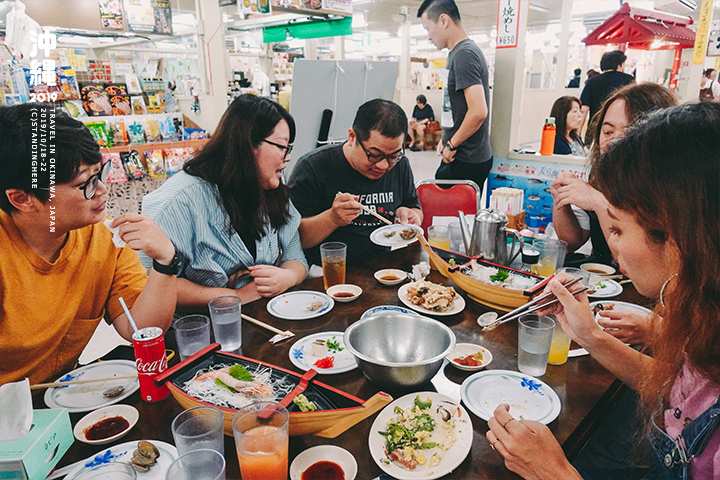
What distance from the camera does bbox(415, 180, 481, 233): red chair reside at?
306 centimetres

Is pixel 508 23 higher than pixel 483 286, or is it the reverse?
pixel 508 23

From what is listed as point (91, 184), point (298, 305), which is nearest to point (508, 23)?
point (298, 305)

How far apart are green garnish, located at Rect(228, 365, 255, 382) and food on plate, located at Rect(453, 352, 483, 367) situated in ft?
1.94

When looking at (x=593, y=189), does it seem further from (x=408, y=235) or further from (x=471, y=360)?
(x=471, y=360)

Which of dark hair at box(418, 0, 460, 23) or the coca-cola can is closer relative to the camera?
the coca-cola can

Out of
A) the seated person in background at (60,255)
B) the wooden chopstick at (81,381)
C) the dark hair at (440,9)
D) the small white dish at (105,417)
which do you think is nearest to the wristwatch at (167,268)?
the seated person in background at (60,255)

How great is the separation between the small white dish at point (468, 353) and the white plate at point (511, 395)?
0.14 feet

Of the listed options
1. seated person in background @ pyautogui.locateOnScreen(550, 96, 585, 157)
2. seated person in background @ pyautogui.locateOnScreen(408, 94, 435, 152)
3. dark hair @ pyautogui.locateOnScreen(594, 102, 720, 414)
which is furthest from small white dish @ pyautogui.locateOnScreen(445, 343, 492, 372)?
seated person in background @ pyautogui.locateOnScreen(408, 94, 435, 152)

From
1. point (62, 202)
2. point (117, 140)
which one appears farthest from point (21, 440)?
point (117, 140)

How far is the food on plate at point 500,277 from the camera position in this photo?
169cm

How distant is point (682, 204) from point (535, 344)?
20.9 inches

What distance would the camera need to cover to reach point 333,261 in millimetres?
1855

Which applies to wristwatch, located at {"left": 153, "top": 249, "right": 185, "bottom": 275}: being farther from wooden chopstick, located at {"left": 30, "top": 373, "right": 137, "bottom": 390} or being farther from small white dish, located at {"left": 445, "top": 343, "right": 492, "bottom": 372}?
small white dish, located at {"left": 445, "top": 343, "right": 492, "bottom": 372}

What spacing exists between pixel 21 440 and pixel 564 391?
49.2 inches
